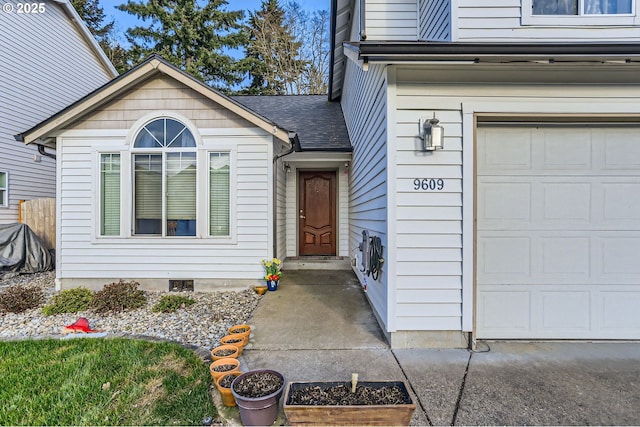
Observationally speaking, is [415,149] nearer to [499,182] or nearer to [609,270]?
[499,182]

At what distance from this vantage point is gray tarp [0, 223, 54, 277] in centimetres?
698

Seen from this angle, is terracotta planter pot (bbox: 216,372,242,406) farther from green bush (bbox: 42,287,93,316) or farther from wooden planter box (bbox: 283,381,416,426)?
green bush (bbox: 42,287,93,316)

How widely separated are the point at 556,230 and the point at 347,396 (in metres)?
2.81

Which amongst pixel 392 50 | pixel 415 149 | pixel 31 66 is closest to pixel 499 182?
pixel 415 149

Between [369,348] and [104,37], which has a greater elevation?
[104,37]

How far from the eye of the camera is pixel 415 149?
3176mm

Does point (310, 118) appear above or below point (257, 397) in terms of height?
above

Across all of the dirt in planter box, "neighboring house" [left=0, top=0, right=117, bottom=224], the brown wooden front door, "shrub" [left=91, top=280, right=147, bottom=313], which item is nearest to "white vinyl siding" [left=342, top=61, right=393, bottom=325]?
the dirt in planter box

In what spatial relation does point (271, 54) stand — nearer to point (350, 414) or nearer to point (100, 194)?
point (100, 194)

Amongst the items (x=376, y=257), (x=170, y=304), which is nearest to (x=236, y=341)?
(x=376, y=257)

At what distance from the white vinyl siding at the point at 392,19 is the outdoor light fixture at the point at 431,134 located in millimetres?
2431

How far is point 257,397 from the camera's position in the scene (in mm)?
2061

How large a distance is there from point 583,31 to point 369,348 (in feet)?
12.9

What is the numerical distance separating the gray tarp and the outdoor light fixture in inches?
348
